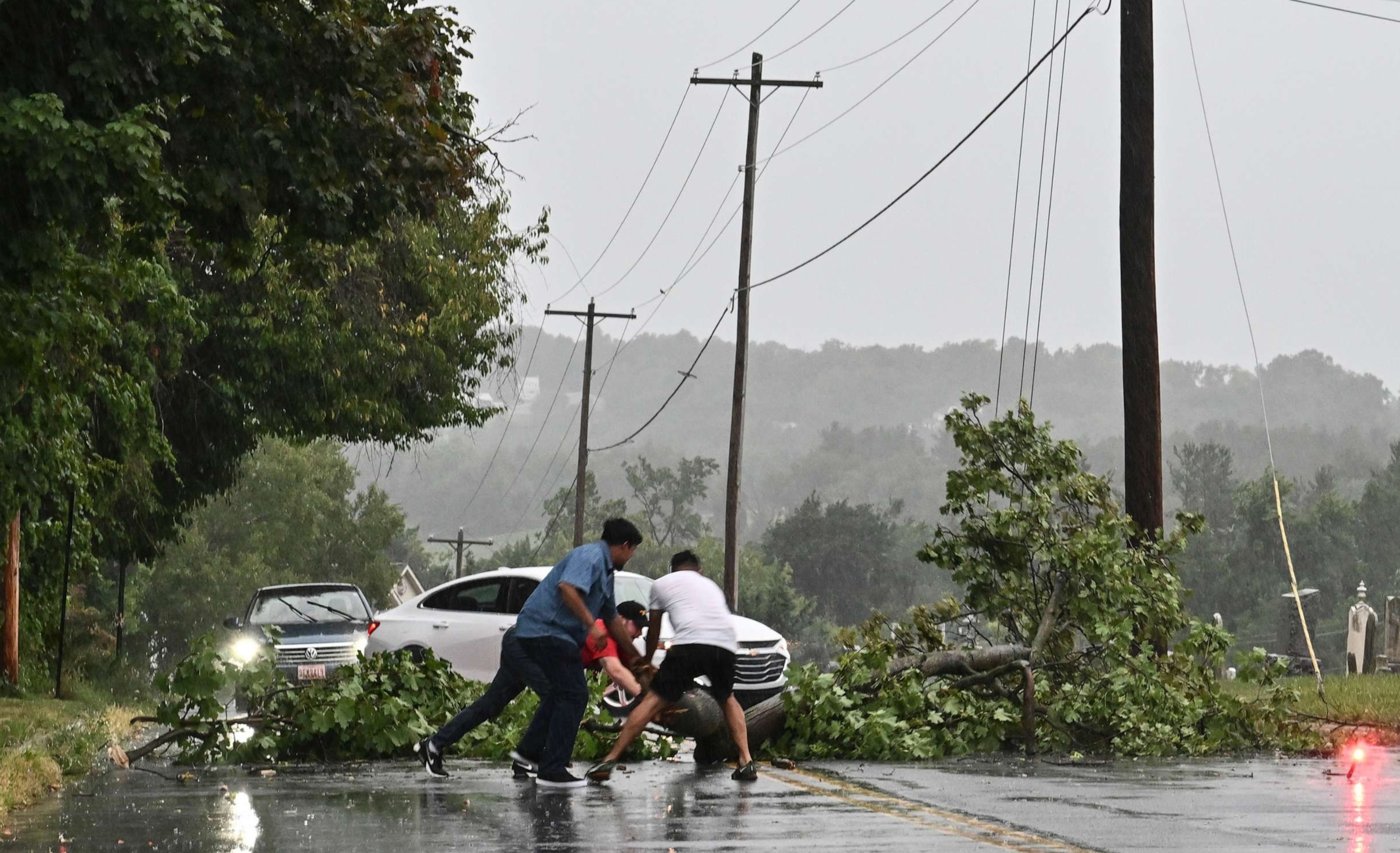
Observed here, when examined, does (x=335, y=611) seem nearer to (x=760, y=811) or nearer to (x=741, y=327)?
(x=741, y=327)

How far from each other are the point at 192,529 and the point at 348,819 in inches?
2401

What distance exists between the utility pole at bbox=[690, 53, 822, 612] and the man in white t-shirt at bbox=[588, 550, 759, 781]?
15.4 meters

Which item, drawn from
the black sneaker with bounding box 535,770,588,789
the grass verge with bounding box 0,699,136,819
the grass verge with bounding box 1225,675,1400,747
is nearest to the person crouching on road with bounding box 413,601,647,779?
the black sneaker with bounding box 535,770,588,789

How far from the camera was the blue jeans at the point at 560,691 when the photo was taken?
11.4 meters

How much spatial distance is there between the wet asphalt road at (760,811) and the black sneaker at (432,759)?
0.18 metres

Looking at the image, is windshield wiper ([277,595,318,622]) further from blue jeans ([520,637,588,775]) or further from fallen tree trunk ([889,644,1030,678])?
blue jeans ([520,637,588,775])

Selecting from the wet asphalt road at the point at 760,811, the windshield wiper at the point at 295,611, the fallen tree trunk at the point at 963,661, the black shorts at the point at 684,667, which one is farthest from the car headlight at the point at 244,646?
the black shorts at the point at 684,667

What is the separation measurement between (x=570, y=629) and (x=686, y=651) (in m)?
0.83

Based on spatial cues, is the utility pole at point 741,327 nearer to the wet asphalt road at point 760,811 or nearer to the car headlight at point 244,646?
the car headlight at point 244,646

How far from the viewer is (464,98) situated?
18.4 metres

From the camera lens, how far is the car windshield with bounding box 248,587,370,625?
2419 centimetres

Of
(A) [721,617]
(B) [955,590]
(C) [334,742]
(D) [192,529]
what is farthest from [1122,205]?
(B) [955,590]

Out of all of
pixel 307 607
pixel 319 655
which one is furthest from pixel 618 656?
pixel 307 607

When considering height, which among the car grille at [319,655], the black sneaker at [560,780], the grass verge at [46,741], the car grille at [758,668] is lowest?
the grass verge at [46,741]
